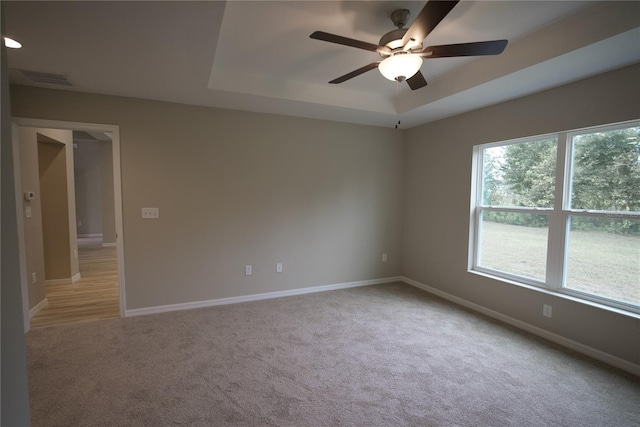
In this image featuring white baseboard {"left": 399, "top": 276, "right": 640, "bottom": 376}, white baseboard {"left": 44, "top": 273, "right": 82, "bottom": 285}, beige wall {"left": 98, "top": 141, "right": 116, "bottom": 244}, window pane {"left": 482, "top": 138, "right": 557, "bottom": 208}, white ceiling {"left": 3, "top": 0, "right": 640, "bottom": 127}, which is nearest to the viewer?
white ceiling {"left": 3, "top": 0, "right": 640, "bottom": 127}

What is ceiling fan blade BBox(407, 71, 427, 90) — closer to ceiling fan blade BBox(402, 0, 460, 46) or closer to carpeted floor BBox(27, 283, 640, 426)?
ceiling fan blade BBox(402, 0, 460, 46)

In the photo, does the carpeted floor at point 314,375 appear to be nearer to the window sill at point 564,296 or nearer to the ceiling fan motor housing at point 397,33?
the window sill at point 564,296

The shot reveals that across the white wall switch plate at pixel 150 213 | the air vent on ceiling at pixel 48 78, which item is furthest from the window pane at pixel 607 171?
the air vent on ceiling at pixel 48 78

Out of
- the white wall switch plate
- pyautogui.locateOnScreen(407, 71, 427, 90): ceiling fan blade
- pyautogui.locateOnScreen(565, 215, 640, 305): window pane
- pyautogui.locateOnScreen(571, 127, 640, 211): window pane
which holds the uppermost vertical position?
pyautogui.locateOnScreen(407, 71, 427, 90): ceiling fan blade

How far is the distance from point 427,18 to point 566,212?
2484mm

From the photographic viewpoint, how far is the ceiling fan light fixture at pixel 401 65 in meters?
2.03

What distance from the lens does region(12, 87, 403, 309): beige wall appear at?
3.45 metres

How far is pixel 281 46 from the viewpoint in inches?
104

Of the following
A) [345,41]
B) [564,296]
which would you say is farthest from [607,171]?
[345,41]

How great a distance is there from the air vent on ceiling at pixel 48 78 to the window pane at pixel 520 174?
4638 mm

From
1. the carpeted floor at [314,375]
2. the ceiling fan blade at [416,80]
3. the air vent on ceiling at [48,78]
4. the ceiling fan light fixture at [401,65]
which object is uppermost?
the air vent on ceiling at [48,78]

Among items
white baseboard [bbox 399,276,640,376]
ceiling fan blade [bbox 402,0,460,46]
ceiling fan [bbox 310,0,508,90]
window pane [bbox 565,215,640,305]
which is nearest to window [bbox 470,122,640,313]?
window pane [bbox 565,215,640,305]

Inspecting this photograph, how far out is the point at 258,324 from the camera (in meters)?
3.30

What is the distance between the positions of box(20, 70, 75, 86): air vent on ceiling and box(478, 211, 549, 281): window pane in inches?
189
